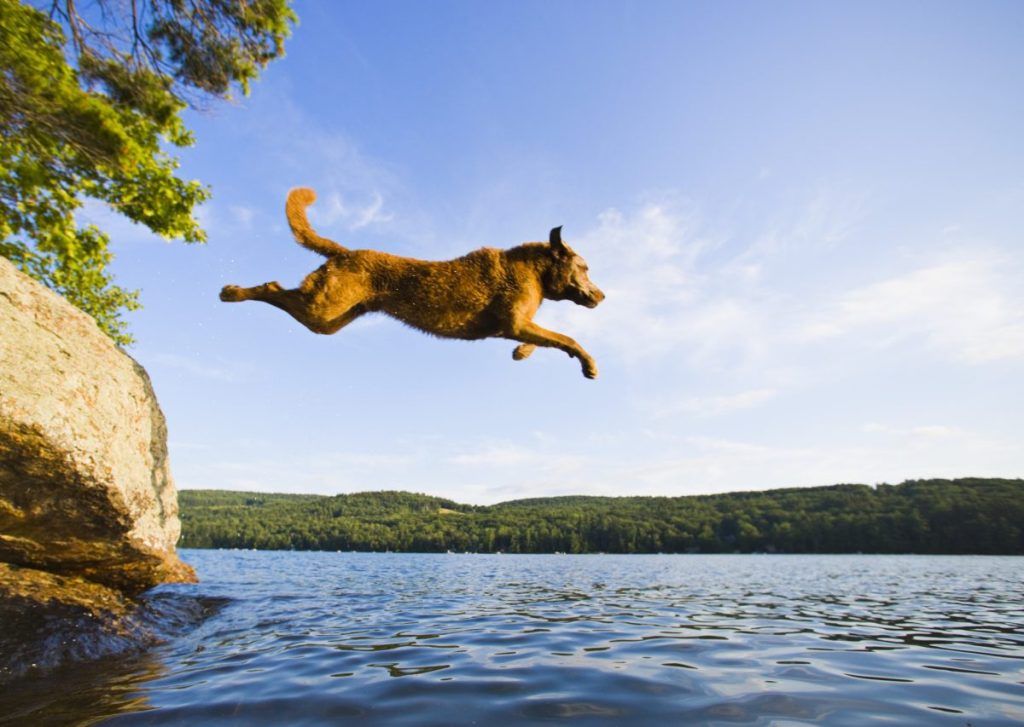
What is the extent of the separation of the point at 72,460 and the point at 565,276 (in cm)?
630

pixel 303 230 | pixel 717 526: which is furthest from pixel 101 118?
pixel 717 526

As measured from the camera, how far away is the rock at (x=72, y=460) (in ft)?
18.9

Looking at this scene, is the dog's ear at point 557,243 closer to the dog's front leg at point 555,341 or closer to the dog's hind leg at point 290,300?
the dog's front leg at point 555,341

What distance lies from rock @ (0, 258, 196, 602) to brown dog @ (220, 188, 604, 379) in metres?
2.57

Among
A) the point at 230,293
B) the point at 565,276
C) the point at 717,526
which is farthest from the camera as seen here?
the point at 717,526

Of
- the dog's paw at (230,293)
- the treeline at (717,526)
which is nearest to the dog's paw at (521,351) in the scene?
the dog's paw at (230,293)

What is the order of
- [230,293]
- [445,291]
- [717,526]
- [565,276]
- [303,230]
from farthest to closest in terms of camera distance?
1. [717,526]
2. [303,230]
3. [565,276]
4. [230,293]
5. [445,291]

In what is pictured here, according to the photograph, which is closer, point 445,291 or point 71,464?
point 445,291

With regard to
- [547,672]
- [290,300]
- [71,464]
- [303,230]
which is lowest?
[547,672]

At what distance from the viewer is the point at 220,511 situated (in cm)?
15850

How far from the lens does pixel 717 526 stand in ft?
354

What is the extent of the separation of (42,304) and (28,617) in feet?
13.4

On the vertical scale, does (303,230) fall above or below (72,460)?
above

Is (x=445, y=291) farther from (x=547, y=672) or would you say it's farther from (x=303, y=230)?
(x=547, y=672)
